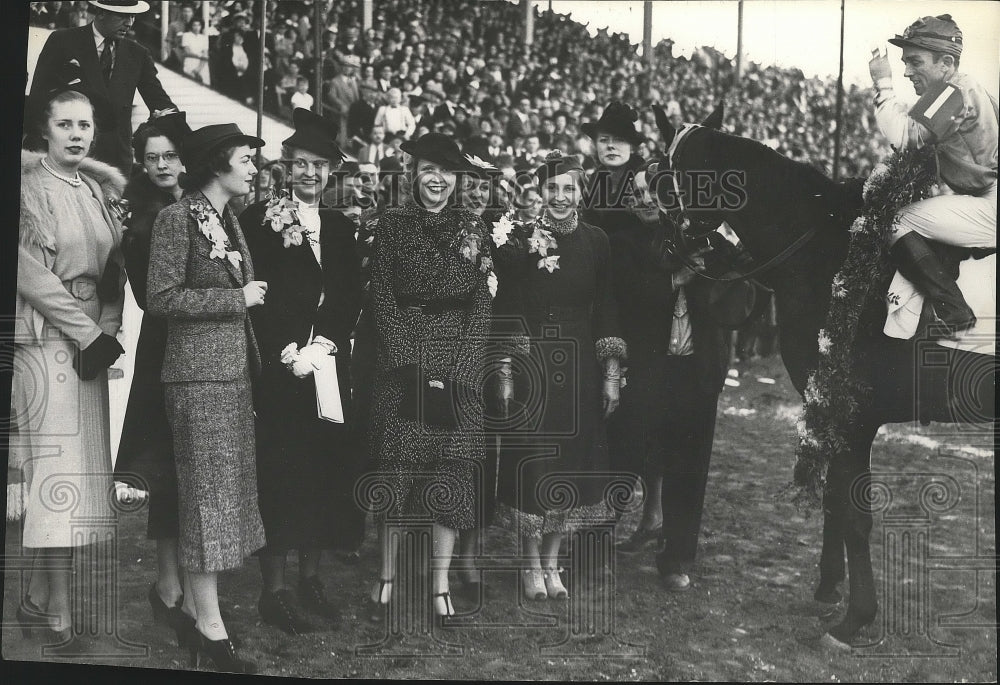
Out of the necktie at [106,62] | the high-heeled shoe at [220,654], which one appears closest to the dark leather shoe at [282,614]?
the high-heeled shoe at [220,654]

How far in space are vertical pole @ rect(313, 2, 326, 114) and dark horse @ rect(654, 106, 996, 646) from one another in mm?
1983

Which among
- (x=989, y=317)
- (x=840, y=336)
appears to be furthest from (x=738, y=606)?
(x=989, y=317)

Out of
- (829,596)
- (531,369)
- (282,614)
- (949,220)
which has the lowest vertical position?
(282,614)

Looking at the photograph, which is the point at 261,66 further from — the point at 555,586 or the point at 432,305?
the point at 555,586

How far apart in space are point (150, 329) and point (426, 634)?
2.24 metres

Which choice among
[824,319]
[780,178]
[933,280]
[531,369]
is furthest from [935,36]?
[531,369]

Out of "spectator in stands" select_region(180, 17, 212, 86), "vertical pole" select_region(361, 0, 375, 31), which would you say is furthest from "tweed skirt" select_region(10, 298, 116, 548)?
"vertical pole" select_region(361, 0, 375, 31)

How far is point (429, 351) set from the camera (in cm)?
556

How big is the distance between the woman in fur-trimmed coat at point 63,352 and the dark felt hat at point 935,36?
4.45 metres

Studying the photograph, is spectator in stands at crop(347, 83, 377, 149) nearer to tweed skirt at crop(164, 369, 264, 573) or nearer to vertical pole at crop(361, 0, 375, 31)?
vertical pole at crop(361, 0, 375, 31)

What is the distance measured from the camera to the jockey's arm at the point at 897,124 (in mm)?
5535

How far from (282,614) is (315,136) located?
2.65 meters

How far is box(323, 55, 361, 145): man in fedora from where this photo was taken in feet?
19.8

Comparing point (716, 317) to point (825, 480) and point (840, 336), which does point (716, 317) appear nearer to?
point (840, 336)
